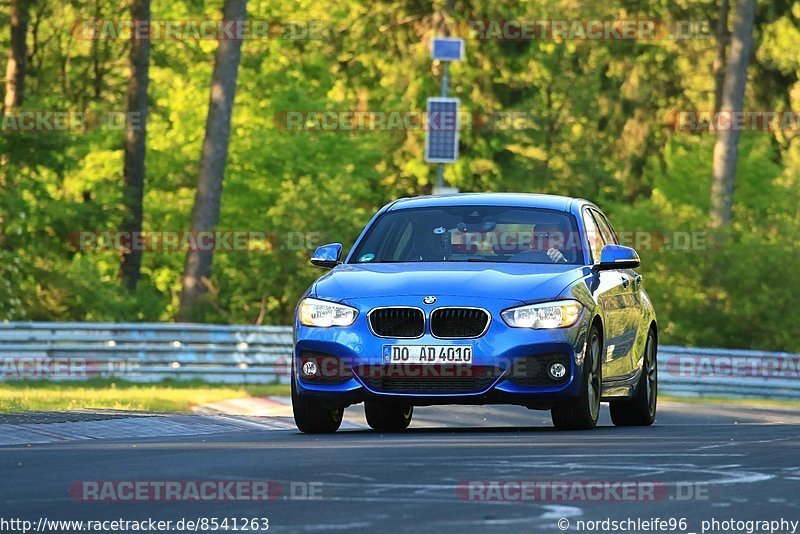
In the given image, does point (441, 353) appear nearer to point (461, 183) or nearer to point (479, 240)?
point (479, 240)

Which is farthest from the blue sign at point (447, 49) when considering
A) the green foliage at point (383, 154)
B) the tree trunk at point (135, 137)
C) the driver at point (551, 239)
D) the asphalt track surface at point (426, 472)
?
the asphalt track surface at point (426, 472)

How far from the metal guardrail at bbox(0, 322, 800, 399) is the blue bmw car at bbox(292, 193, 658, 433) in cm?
1777

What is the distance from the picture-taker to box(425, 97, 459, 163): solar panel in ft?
120

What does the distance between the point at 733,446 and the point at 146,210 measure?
156 ft

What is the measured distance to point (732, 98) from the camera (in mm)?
46000

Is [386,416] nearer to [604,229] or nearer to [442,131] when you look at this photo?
[604,229]

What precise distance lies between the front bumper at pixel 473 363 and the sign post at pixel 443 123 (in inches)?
816

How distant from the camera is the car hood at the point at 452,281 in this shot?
14.1m

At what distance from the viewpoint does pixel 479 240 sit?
15.4 metres

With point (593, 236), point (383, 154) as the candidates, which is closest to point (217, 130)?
point (383, 154)

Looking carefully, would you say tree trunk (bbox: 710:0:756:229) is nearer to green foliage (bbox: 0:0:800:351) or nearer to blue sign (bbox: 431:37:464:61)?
green foliage (bbox: 0:0:800:351)

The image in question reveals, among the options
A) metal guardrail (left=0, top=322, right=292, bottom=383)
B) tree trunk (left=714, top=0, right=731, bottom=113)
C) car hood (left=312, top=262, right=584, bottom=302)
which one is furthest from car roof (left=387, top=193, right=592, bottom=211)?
tree trunk (left=714, top=0, right=731, bottom=113)

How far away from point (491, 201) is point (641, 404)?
2.44 metres

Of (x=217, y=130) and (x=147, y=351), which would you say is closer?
(x=147, y=351)
